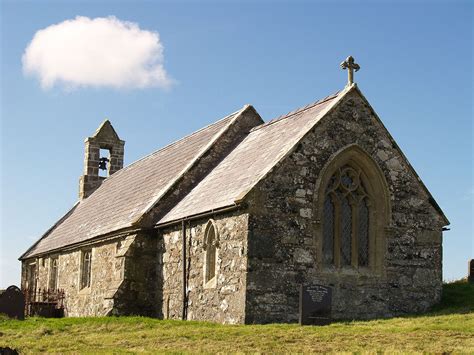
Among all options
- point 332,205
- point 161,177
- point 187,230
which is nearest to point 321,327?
point 332,205

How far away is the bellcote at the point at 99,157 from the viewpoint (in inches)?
1573

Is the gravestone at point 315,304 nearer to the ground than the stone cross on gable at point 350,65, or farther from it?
nearer to the ground

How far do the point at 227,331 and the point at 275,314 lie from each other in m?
2.34

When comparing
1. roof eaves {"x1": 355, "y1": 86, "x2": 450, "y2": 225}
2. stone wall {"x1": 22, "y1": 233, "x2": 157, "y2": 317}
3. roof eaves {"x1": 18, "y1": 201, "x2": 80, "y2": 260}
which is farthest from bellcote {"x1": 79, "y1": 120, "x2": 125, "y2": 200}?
roof eaves {"x1": 355, "y1": 86, "x2": 450, "y2": 225}

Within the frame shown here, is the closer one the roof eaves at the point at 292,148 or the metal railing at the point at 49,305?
the roof eaves at the point at 292,148

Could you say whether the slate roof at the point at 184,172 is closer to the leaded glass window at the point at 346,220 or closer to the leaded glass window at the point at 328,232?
the leaded glass window at the point at 346,220

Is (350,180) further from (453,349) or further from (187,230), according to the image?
(453,349)

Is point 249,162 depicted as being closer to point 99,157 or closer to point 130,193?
point 130,193

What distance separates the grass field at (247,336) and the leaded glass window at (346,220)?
7.26ft

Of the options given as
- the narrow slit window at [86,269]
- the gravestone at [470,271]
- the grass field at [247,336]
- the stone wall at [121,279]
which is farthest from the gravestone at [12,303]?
the gravestone at [470,271]

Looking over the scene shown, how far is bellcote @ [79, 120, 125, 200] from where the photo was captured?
3996 cm

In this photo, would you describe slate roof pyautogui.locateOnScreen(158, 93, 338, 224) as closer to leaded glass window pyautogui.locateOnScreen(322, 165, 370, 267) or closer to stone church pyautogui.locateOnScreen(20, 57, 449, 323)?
stone church pyautogui.locateOnScreen(20, 57, 449, 323)

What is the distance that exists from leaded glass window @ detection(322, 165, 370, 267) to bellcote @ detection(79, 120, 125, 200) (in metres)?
20.9

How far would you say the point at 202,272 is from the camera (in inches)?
853
